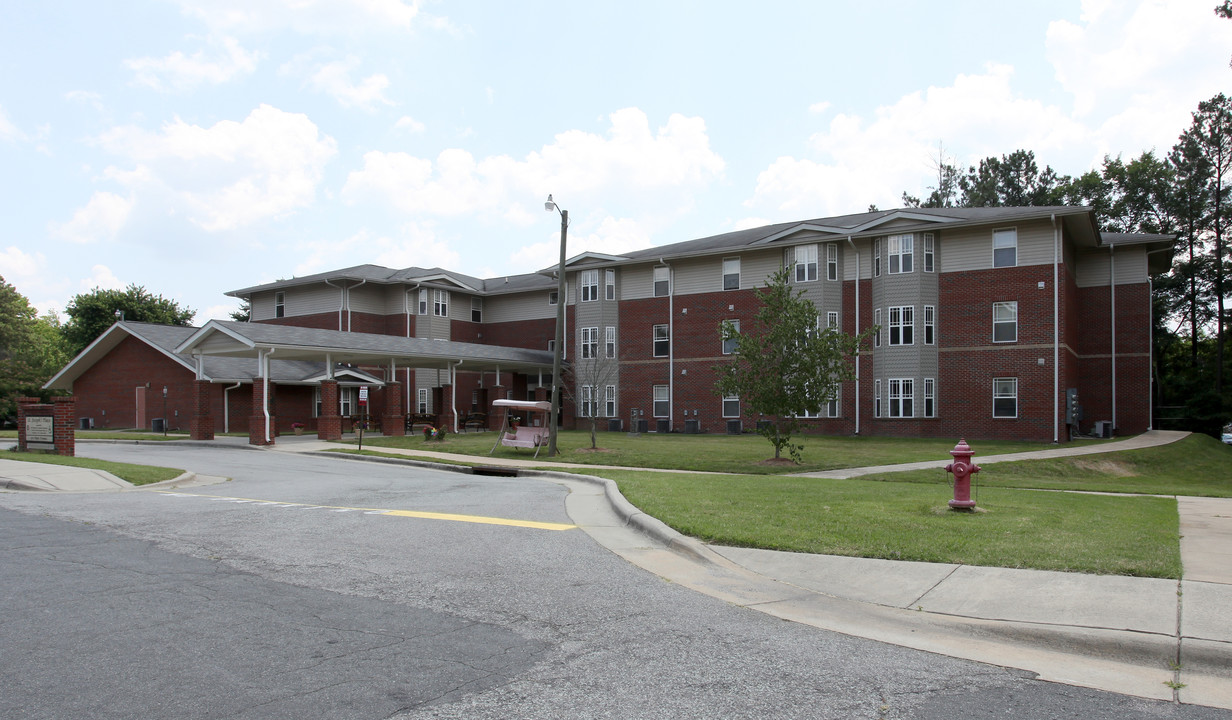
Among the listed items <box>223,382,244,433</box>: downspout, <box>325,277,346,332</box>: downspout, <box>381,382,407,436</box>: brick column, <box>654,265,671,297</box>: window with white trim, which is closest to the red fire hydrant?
<box>381,382,407,436</box>: brick column

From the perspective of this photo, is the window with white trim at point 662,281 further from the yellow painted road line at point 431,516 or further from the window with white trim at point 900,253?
the yellow painted road line at point 431,516

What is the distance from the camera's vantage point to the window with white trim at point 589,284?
4362 cm

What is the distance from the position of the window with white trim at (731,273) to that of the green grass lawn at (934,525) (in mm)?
25865

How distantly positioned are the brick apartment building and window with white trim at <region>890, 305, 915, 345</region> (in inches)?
2.4

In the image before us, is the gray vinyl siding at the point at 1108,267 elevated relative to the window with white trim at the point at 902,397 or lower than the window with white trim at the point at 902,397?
elevated

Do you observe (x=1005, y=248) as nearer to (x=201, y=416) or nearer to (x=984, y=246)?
(x=984, y=246)

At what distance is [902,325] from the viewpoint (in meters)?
34.2

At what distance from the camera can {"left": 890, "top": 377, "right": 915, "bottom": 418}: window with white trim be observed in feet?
112

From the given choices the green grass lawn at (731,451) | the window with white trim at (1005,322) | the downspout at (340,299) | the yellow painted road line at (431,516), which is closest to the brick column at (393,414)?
the green grass lawn at (731,451)

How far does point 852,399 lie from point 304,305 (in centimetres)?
3190

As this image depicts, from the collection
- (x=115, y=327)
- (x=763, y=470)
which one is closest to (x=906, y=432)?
(x=763, y=470)

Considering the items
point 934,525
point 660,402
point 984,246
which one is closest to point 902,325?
point 984,246

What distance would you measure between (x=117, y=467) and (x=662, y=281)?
28141 millimetres

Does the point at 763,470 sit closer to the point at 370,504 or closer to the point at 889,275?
the point at 370,504
